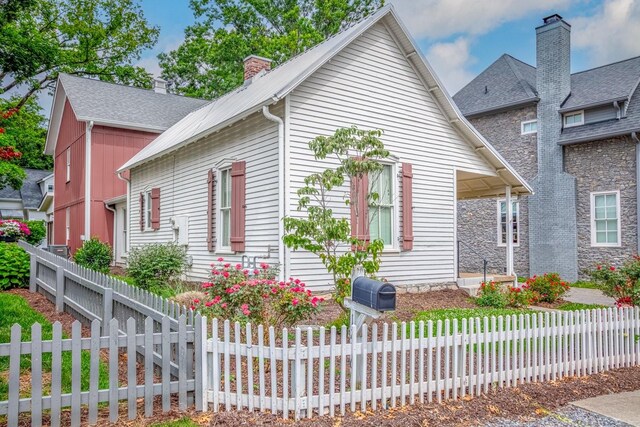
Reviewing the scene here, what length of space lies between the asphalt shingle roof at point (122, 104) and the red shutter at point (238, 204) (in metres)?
9.69

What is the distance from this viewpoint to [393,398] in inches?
167

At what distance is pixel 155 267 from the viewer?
10094 millimetres

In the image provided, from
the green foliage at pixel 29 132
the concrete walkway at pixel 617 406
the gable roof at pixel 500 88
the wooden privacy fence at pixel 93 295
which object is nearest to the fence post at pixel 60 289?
the wooden privacy fence at pixel 93 295

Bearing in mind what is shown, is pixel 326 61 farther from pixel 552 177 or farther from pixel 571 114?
pixel 571 114

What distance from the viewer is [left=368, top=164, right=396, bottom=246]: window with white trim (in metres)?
10.2

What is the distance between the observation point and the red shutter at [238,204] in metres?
9.91

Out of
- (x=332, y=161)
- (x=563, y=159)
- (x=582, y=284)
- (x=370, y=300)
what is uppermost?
(x=563, y=159)

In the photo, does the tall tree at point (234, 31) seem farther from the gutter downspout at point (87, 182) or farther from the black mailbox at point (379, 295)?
the black mailbox at point (379, 295)

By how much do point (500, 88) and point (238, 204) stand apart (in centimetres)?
1420

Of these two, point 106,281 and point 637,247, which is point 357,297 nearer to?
point 106,281

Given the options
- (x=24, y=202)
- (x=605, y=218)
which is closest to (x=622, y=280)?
(x=605, y=218)

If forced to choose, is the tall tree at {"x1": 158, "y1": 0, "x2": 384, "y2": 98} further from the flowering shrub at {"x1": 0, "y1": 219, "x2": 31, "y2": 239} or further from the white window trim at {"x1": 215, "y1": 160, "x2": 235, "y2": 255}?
the white window trim at {"x1": 215, "y1": 160, "x2": 235, "y2": 255}

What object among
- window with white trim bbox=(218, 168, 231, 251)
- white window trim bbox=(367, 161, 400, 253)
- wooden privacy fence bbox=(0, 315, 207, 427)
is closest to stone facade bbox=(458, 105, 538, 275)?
white window trim bbox=(367, 161, 400, 253)

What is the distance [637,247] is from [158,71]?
31019 mm
